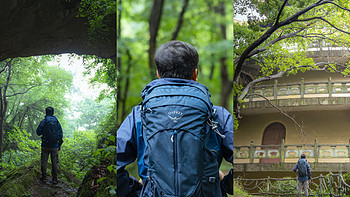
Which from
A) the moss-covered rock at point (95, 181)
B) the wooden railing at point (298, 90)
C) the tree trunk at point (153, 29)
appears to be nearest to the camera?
the tree trunk at point (153, 29)

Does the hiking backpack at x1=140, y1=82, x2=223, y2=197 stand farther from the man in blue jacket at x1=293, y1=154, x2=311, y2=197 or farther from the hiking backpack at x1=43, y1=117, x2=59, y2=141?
the man in blue jacket at x1=293, y1=154, x2=311, y2=197

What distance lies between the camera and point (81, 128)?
3695mm

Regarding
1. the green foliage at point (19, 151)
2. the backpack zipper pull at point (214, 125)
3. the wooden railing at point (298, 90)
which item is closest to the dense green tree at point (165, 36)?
the backpack zipper pull at point (214, 125)

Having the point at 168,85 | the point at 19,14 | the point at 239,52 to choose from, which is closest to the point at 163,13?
the point at 168,85

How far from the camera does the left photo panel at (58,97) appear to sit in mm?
3615

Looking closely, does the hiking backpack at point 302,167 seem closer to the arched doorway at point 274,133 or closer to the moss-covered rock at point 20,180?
the arched doorway at point 274,133

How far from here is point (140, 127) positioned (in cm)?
167

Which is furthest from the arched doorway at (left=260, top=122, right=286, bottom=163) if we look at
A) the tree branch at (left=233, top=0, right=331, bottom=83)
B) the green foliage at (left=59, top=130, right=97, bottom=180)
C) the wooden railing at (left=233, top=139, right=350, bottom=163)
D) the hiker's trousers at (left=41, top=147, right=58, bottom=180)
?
the hiker's trousers at (left=41, top=147, right=58, bottom=180)

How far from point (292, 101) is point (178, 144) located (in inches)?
175

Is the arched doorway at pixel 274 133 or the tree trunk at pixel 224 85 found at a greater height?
the tree trunk at pixel 224 85

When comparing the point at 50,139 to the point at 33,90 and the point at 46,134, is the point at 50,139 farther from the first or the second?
the point at 33,90

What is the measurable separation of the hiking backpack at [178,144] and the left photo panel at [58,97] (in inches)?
79.6

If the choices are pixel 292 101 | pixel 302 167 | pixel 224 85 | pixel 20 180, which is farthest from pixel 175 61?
pixel 292 101

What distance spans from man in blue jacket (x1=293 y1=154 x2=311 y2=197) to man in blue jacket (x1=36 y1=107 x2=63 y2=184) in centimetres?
331
